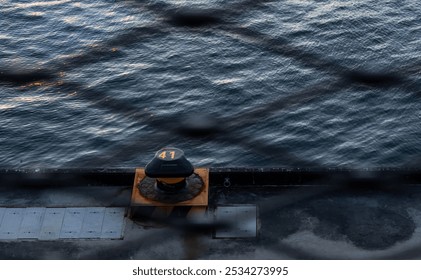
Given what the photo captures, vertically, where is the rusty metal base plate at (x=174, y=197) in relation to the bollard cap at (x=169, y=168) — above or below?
below

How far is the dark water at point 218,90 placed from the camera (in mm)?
15141

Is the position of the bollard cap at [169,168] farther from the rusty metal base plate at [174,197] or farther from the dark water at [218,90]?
the dark water at [218,90]

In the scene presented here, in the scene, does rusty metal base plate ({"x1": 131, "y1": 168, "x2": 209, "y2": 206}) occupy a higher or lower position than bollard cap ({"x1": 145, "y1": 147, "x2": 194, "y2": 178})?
lower

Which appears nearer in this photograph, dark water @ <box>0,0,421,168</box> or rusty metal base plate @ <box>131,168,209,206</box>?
rusty metal base plate @ <box>131,168,209,206</box>

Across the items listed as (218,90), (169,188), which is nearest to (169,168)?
(169,188)

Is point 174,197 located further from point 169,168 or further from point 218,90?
point 218,90

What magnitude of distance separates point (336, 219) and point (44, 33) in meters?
14.5

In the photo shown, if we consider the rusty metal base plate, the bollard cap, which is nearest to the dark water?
the rusty metal base plate

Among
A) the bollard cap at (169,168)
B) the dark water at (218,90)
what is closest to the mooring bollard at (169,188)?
the bollard cap at (169,168)

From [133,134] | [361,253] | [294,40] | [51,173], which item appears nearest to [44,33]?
[133,134]

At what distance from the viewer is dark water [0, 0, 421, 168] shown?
15.1 m

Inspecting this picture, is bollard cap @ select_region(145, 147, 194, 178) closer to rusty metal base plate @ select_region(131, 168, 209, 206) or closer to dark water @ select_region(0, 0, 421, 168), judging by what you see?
rusty metal base plate @ select_region(131, 168, 209, 206)

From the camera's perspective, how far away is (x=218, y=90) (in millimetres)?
16734

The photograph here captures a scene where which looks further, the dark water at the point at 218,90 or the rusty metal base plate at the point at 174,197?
the dark water at the point at 218,90
